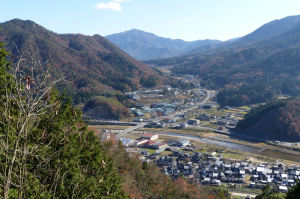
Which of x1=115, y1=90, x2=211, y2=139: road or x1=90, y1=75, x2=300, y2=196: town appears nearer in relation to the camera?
x1=90, y1=75, x2=300, y2=196: town

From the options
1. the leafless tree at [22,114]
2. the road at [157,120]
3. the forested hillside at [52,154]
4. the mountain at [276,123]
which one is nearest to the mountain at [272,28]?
the road at [157,120]

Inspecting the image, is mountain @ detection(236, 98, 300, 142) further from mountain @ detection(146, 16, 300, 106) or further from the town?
mountain @ detection(146, 16, 300, 106)

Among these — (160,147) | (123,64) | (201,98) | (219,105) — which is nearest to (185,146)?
(160,147)

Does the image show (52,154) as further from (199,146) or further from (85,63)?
(85,63)

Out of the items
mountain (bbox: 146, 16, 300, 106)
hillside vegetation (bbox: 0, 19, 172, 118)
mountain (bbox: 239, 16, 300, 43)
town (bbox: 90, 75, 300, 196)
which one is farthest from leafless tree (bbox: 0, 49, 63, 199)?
mountain (bbox: 239, 16, 300, 43)

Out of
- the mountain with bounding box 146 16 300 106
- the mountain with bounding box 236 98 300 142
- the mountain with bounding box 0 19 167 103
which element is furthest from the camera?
the mountain with bounding box 146 16 300 106

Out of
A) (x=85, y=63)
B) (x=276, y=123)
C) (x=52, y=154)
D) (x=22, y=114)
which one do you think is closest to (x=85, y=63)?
(x=85, y=63)

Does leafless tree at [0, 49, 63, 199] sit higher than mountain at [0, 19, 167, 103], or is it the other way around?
mountain at [0, 19, 167, 103]

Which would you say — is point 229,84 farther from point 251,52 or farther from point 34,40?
point 34,40
